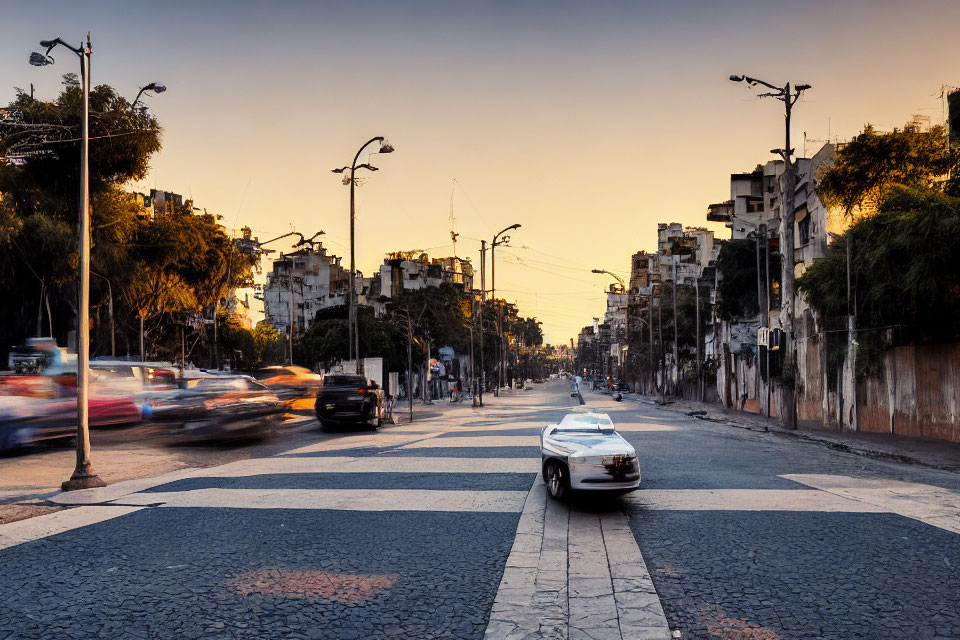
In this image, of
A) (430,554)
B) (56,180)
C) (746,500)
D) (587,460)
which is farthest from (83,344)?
(56,180)

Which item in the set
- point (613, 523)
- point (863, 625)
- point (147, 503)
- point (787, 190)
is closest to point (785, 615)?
point (863, 625)

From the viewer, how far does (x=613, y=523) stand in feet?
30.4

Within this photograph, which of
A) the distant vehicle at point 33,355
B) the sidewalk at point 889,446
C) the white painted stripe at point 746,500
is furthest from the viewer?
the distant vehicle at point 33,355

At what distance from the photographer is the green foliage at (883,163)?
84.0 feet

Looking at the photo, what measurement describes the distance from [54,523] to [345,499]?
386 centimetres

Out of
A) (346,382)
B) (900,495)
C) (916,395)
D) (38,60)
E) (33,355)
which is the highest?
(38,60)

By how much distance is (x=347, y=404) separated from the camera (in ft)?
82.0

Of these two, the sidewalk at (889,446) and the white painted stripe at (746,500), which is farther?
the sidewalk at (889,446)

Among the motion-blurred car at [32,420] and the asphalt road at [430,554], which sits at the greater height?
the motion-blurred car at [32,420]

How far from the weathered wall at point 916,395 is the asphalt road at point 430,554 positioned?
672cm

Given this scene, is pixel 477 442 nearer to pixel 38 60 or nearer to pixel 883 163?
pixel 38 60

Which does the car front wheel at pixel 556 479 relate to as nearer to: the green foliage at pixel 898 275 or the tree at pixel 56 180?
the green foliage at pixel 898 275

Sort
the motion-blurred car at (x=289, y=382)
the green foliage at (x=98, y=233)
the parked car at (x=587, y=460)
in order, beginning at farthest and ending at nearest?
the green foliage at (x=98, y=233), the motion-blurred car at (x=289, y=382), the parked car at (x=587, y=460)

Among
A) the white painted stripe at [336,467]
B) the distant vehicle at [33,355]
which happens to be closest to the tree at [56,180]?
the distant vehicle at [33,355]
